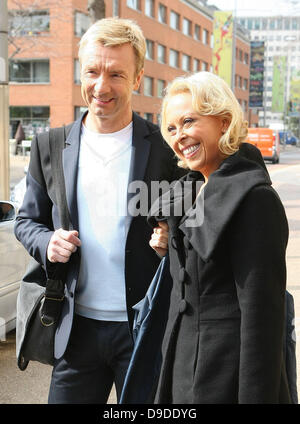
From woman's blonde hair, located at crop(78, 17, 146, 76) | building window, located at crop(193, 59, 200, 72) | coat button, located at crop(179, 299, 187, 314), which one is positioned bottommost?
coat button, located at crop(179, 299, 187, 314)

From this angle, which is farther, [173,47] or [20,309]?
[173,47]

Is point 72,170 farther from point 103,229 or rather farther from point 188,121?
point 188,121

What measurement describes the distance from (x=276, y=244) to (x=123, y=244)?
67 cm

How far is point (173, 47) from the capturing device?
4969 centimetres

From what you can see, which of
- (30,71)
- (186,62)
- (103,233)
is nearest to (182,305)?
(103,233)

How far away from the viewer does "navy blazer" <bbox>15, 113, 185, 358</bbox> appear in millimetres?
Answer: 2023

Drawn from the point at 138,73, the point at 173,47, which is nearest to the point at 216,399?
the point at 138,73

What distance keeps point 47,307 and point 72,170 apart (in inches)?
20.5

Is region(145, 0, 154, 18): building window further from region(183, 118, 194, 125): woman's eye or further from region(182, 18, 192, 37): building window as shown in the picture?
region(183, 118, 194, 125): woman's eye

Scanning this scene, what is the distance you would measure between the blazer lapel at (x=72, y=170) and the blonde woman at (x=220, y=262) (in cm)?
34

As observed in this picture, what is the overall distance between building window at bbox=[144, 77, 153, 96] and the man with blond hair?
44.0 meters

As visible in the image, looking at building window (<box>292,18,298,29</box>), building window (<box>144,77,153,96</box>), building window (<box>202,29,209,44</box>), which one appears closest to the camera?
building window (<box>144,77,153,96</box>)

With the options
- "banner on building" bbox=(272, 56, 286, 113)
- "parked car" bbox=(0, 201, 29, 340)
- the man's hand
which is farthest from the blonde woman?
"banner on building" bbox=(272, 56, 286, 113)
